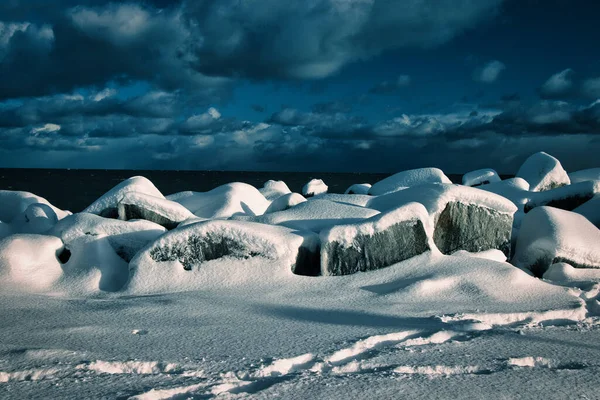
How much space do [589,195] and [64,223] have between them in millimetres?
9597

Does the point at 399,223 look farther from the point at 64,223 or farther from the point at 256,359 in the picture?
the point at 64,223

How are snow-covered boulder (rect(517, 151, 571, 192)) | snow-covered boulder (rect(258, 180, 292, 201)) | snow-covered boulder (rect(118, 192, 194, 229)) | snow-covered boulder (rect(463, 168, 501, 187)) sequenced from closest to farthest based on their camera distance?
snow-covered boulder (rect(118, 192, 194, 229))
snow-covered boulder (rect(517, 151, 571, 192))
snow-covered boulder (rect(258, 180, 292, 201))
snow-covered boulder (rect(463, 168, 501, 187))

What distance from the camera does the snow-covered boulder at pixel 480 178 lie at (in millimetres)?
16938

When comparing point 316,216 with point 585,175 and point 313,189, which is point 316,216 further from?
point 313,189

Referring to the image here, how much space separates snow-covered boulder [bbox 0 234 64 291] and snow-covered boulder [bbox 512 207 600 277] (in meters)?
6.62

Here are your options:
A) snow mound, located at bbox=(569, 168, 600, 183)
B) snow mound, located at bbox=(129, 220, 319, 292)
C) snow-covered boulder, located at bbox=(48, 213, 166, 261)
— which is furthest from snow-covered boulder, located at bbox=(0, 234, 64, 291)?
snow mound, located at bbox=(569, 168, 600, 183)

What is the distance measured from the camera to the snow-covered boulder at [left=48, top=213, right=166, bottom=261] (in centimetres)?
673

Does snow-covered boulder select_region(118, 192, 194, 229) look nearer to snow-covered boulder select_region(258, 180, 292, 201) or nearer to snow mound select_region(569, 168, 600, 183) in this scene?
snow-covered boulder select_region(258, 180, 292, 201)

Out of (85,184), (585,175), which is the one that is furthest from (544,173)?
(85,184)

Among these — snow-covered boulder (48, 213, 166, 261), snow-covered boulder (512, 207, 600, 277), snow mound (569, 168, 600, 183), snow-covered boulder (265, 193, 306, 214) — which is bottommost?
snow-covered boulder (512, 207, 600, 277)

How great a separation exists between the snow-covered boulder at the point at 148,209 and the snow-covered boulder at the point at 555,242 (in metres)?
5.40

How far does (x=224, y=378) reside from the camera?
3385mm

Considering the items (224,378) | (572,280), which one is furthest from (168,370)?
(572,280)

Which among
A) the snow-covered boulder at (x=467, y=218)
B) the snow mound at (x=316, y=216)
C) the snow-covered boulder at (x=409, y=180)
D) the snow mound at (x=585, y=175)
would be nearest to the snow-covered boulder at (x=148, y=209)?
the snow mound at (x=316, y=216)
